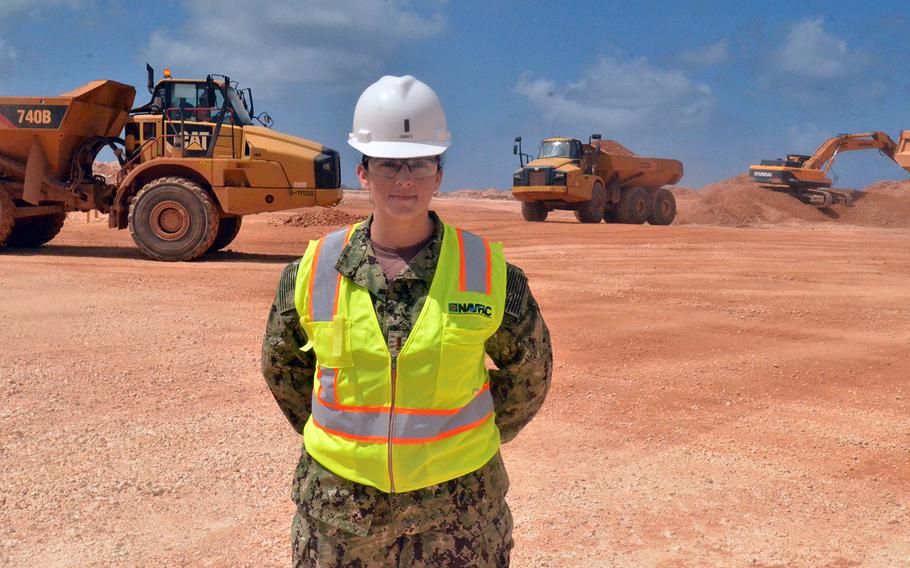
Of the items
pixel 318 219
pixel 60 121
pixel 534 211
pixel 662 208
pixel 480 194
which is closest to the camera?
pixel 60 121

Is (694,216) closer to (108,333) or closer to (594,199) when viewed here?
(594,199)

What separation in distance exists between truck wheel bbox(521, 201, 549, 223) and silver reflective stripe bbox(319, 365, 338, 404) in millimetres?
21897

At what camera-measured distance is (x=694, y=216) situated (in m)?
26.9

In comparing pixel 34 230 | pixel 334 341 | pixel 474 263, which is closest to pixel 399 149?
pixel 474 263

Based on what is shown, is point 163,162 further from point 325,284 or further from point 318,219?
point 325,284

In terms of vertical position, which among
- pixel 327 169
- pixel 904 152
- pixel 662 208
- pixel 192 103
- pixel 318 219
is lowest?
pixel 318 219

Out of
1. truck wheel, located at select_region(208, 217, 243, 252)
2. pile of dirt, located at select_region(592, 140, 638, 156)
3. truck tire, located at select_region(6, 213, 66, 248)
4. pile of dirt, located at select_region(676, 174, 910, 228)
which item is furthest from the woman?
pile of dirt, located at select_region(592, 140, 638, 156)

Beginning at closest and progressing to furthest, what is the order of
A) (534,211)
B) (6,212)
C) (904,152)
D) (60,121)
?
(60,121)
(6,212)
(534,211)
(904,152)

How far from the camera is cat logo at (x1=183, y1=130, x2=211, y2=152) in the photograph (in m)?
11.9

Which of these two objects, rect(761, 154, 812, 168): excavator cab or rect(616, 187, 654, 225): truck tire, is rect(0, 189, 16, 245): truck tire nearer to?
rect(616, 187, 654, 225): truck tire

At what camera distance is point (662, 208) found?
24562 millimetres

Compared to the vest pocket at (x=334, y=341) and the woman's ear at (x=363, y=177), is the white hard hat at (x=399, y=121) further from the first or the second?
the vest pocket at (x=334, y=341)

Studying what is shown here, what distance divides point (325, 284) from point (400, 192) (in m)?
0.28

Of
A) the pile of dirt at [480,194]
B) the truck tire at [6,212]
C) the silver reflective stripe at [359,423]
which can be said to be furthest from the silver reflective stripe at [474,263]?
the pile of dirt at [480,194]
